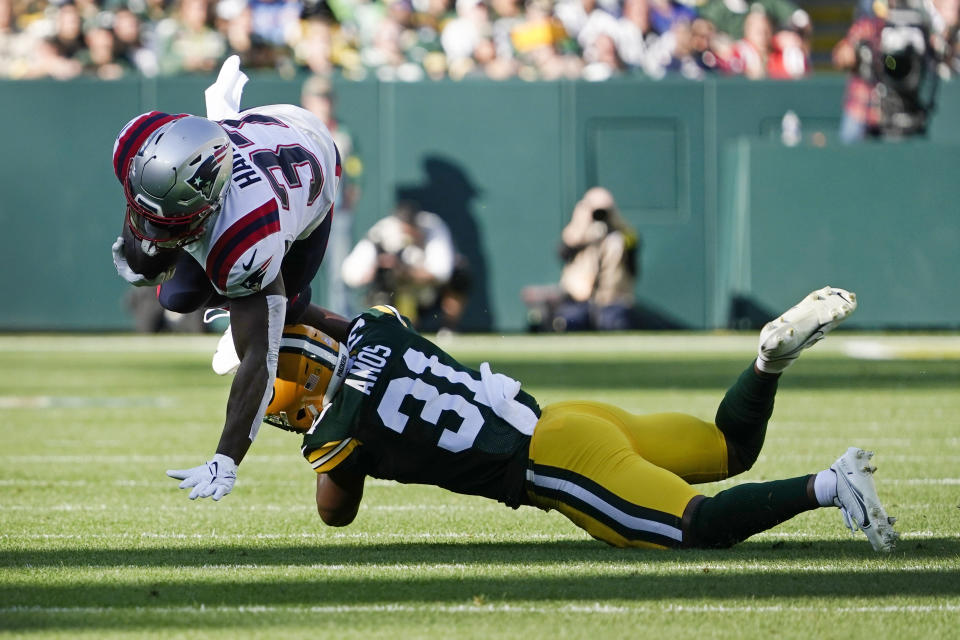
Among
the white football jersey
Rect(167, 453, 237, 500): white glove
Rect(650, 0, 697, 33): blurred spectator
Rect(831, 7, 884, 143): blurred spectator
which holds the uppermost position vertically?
the white football jersey

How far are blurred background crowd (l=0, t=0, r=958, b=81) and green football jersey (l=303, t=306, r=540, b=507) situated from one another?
37.7 feet

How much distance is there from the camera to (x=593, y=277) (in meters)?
15.2

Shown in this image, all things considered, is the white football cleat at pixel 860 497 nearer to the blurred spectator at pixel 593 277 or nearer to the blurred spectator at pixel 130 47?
the blurred spectator at pixel 593 277

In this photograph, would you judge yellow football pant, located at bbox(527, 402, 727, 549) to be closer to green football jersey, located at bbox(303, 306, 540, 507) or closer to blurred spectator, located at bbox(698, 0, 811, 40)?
green football jersey, located at bbox(303, 306, 540, 507)

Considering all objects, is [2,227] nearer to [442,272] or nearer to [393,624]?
[442,272]

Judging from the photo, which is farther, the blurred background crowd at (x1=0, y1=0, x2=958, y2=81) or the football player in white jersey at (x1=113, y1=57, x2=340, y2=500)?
the blurred background crowd at (x1=0, y1=0, x2=958, y2=81)

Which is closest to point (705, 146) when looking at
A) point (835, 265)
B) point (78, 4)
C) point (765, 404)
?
point (835, 265)

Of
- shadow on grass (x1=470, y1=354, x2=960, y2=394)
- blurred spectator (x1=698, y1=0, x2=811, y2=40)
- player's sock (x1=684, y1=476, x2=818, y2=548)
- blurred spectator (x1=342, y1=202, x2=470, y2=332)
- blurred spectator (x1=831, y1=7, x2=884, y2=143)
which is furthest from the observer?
blurred spectator (x1=698, y1=0, x2=811, y2=40)

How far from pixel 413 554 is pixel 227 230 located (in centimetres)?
113

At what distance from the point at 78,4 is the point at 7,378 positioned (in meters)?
6.49

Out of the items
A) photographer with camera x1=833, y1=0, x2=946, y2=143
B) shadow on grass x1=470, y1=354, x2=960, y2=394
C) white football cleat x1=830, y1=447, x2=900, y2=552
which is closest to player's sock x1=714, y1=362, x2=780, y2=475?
white football cleat x1=830, y1=447, x2=900, y2=552

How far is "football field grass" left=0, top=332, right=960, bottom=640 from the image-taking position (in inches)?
142

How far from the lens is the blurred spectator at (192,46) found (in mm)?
15883

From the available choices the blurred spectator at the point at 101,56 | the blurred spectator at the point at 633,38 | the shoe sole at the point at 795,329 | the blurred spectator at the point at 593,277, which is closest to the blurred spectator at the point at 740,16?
the blurred spectator at the point at 633,38
